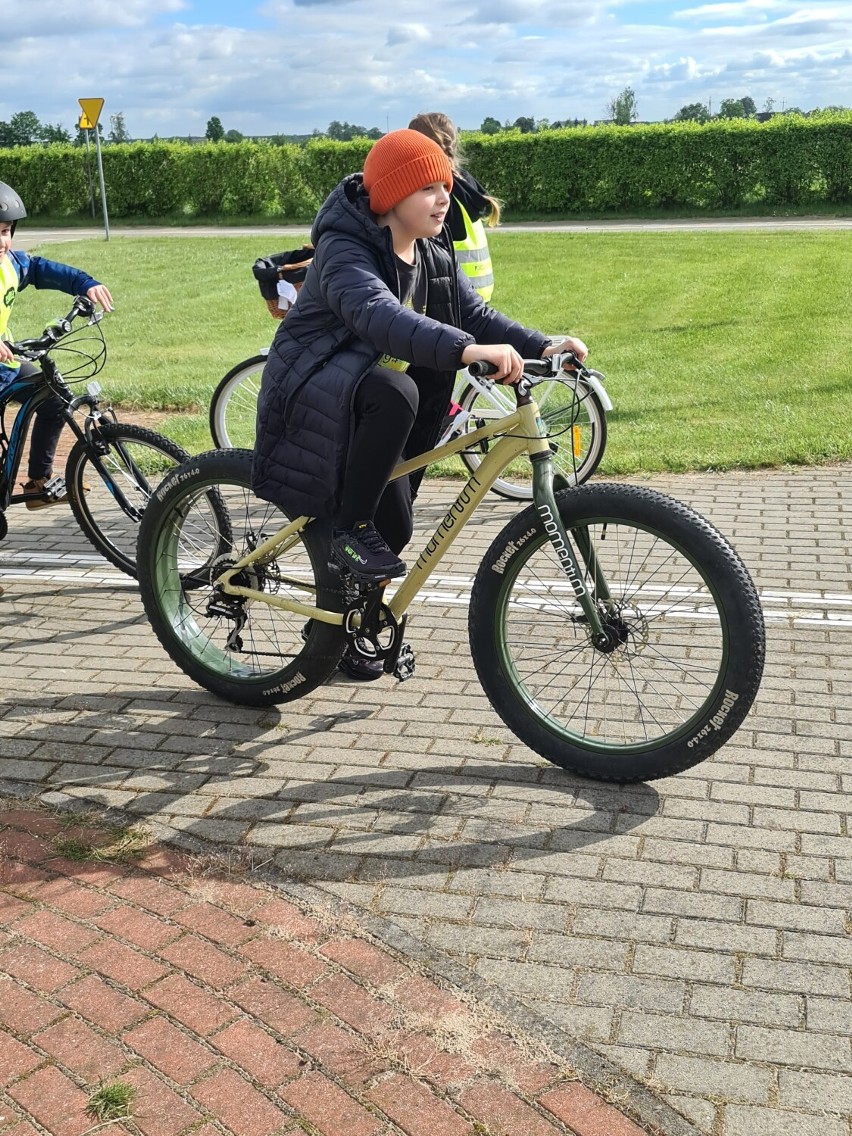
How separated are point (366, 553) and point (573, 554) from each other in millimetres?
681

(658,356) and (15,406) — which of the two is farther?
(658,356)

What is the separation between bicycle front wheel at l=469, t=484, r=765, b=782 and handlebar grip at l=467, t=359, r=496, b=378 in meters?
0.53

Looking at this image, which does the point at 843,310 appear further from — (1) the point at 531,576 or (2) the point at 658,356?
(1) the point at 531,576

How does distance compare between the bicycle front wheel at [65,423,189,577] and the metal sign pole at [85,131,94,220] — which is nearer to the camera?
the bicycle front wheel at [65,423,189,577]

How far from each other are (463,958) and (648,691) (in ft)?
5.62

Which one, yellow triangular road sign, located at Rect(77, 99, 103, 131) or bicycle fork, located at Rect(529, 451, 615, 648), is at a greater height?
yellow triangular road sign, located at Rect(77, 99, 103, 131)

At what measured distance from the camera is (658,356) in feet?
40.4

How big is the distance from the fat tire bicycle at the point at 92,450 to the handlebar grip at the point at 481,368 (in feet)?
7.79

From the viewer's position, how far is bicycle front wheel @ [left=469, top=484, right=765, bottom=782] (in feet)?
12.8

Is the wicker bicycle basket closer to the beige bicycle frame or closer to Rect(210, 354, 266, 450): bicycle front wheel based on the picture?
Rect(210, 354, 266, 450): bicycle front wheel

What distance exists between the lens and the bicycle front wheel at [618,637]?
389 centimetres

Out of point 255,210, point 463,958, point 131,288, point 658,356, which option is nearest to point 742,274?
point 658,356

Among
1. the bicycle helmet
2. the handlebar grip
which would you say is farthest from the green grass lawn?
the handlebar grip

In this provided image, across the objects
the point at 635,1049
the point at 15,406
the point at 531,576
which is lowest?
the point at 635,1049
